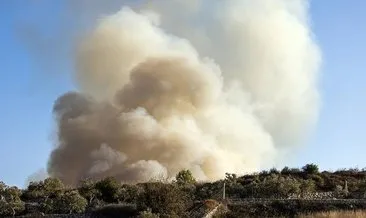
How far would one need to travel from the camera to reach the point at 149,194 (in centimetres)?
3206

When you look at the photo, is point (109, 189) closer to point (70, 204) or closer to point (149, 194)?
point (70, 204)

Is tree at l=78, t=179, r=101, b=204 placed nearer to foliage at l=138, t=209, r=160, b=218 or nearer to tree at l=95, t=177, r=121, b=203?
tree at l=95, t=177, r=121, b=203

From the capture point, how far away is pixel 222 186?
38.9 meters

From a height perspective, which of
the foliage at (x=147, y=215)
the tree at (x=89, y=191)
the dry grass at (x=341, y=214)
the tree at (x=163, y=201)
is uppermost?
the tree at (x=89, y=191)

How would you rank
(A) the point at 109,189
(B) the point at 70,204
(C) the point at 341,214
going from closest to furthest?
(C) the point at 341,214, (B) the point at 70,204, (A) the point at 109,189

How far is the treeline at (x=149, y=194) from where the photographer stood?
31.8 meters

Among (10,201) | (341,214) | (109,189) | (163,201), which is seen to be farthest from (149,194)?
(341,214)

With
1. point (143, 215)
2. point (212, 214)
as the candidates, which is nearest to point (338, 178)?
point (212, 214)

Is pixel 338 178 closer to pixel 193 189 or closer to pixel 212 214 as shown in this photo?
pixel 193 189

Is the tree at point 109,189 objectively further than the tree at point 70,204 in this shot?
Yes

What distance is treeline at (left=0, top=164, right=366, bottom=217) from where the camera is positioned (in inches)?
1252

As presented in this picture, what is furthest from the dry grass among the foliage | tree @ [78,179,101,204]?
Result: tree @ [78,179,101,204]

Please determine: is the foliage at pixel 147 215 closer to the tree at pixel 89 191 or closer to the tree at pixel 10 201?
the tree at pixel 89 191

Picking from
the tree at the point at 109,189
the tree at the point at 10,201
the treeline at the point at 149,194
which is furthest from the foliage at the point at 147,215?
the tree at the point at 10,201
